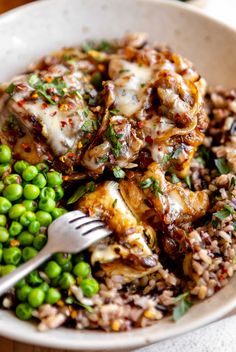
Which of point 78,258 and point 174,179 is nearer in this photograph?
point 78,258

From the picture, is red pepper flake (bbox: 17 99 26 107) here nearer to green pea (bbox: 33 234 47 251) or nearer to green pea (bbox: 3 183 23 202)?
green pea (bbox: 3 183 23 202)

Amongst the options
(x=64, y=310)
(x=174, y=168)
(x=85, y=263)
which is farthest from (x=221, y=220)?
(x=64, y=310)

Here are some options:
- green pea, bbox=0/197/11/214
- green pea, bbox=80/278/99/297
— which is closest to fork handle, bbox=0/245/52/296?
green pea, bbox=80/278/99/297

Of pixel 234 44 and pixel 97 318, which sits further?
pixel 234 44

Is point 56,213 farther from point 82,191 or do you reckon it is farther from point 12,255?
point 12,255

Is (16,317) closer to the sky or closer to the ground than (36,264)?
closer to the ground

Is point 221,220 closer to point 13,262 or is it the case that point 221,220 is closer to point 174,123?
point 174,123

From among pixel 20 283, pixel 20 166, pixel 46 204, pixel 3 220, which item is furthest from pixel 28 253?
pixel 20 166
